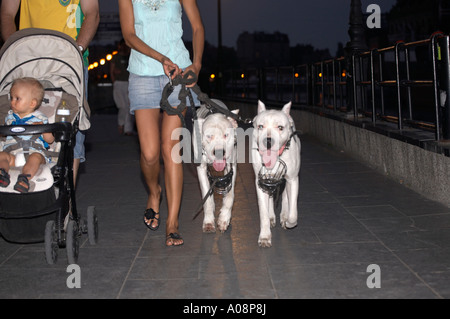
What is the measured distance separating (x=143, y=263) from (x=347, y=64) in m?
7.53

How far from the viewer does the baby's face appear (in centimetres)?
500

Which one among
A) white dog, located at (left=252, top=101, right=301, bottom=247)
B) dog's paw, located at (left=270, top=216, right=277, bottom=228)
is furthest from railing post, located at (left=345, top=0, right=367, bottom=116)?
white dog, located at (left=252, top=101, right=301, bottom=247)

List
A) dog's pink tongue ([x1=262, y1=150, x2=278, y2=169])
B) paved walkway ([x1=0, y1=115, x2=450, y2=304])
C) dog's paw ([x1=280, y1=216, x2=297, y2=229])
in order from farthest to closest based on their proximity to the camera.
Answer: dog's paw ([x1=280, y1=216, x2=297, y2=229])
dog's pink tongue ([x1=262, y1=150, x2=278, y2=169])
paved walkway ([x1=0, y1=115, x2=450, y2=304])

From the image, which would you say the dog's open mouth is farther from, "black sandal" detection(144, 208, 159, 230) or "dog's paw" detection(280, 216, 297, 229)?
"black sandal" detection(144, 208, 159, 230)

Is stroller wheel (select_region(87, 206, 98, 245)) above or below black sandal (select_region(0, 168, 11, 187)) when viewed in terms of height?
below

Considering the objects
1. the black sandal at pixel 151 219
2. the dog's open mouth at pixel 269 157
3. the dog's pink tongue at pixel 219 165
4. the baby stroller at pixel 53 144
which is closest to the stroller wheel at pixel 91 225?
the baby stroller at pixel 53 144

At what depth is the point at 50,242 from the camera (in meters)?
4.73

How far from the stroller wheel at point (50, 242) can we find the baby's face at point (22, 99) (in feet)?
3.12

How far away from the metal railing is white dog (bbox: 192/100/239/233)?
2.69m

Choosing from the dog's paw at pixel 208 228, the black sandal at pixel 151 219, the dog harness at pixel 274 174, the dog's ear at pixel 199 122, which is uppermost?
the dog's ear at pixel 199 122

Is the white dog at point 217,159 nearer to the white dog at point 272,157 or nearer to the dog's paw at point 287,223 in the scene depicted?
the white dog at point 272,157

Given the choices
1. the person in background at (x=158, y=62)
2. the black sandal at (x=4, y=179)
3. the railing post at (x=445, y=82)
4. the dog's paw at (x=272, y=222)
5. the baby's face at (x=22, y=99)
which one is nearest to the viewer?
the black sandal at (x=4, y=179)

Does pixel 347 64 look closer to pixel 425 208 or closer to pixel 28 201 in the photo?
pixel 425 208

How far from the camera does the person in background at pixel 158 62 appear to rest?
5480 mm
